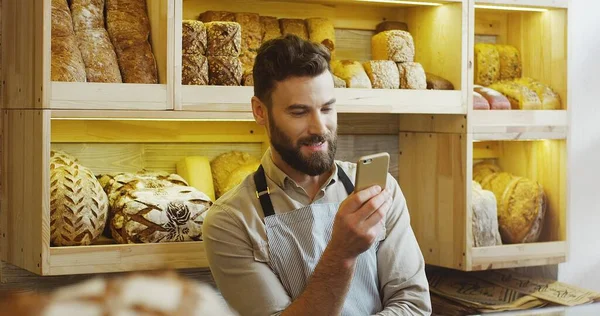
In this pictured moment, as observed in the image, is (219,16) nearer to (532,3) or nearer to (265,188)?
(265,188)

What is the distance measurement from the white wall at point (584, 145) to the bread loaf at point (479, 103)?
730 millimetres

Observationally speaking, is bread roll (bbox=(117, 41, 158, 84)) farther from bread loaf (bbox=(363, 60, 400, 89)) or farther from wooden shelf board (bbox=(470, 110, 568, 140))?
wooden shelf board (bbox=(470, 110, 568, 140))

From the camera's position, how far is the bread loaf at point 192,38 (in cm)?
251

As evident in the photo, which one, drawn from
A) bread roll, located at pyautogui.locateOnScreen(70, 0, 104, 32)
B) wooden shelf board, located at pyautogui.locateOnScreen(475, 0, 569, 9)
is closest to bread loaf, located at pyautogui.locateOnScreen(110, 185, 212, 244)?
bread roll, located at pyautogui.locateOnScreen(70, 0, 104, 32)

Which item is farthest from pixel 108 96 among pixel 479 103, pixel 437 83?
pixel 479 103

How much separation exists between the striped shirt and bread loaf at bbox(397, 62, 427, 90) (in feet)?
2.36

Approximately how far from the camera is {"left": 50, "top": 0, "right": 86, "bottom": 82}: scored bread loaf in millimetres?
2289

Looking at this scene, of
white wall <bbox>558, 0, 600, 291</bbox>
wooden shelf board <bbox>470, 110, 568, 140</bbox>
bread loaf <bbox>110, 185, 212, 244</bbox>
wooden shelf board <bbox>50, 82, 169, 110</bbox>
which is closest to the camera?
wooden shelf board <bbox>50, 82, 169, 110</bbox>

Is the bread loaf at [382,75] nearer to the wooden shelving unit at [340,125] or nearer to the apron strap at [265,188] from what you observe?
the wooden shelving unit at [340,125]

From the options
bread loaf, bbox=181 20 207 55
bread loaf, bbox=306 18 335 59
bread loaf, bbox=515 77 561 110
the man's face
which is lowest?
the man's face

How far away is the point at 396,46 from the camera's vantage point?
2.95 m

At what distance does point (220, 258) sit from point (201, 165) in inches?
30.7

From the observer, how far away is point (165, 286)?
1.28ft

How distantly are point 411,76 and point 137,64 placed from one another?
101 centimetres
